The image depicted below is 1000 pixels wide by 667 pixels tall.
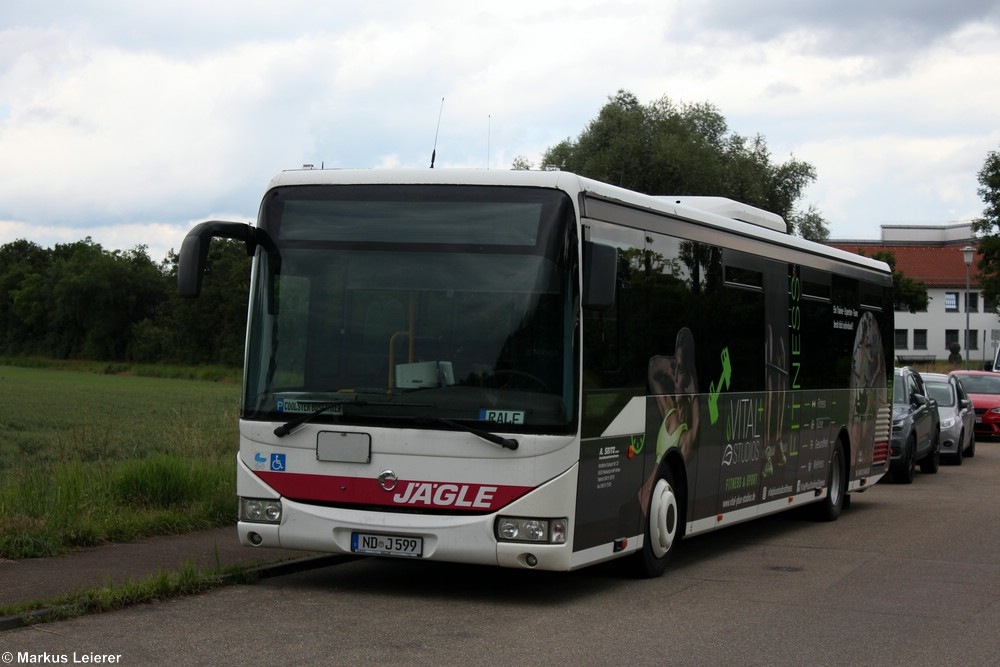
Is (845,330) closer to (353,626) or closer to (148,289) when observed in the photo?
(353,626)

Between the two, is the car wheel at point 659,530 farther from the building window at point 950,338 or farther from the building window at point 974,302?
the building window at point 974,302

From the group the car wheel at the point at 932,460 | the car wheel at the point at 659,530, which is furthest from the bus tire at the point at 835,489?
the car wheel at the point at 932,460

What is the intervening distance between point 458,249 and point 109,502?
5.16 metres

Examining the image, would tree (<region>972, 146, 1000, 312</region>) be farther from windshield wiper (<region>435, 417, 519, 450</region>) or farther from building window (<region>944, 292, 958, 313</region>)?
windshield wiper (<region>435, 417, 519, 450</region>)

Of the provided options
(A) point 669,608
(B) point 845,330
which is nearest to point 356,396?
(A) point 669,608

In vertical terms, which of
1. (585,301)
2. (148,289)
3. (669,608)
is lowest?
(669,608)

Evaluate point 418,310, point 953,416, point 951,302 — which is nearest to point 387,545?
point 418,310

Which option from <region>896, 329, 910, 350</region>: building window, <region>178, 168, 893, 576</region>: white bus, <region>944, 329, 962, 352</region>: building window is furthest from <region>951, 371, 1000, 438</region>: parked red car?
<region>896, 329, 910, 350</region>: building window

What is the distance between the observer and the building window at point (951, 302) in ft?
365

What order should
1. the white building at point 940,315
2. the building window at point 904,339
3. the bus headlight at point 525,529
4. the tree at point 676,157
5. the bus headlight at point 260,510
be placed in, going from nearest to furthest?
the bus headlight at point 525,529, the bus headlight at point 260,510, the tree at point 676,157, the white building at point 940,315, the building window at point 904,339

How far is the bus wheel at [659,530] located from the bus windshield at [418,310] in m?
1.87

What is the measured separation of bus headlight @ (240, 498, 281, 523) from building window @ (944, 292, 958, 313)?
108426 mm

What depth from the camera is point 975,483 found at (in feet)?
70.9

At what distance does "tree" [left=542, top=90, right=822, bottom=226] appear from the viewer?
5247 cm
